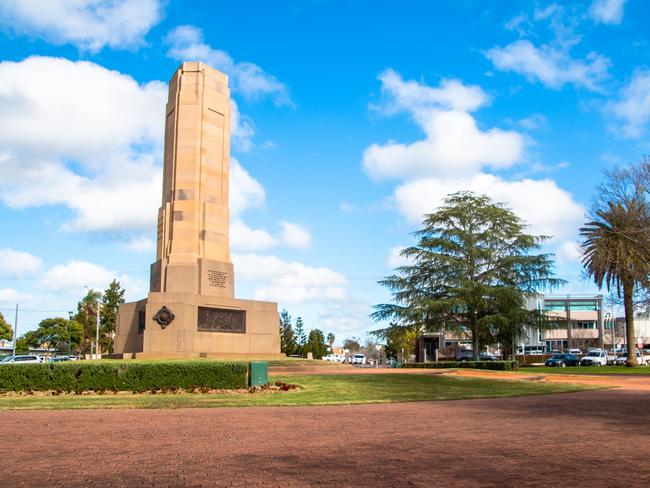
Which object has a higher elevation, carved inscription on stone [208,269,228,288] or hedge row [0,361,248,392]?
carved inscription on stone [208,269,228,288]

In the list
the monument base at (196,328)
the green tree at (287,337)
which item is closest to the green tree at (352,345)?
the green tree at (287,337)

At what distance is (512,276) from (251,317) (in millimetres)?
21102

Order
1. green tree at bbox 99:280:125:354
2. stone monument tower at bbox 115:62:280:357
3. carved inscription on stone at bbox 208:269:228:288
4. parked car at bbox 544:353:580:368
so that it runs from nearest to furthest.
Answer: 1. stone monument tower at bbox 115:62:280:357
2. carved inscription on stone at bbox 208:269:228:288
3. parked car at bbox 544:353:580:368
4. green tree at bbox 99:280:125:354

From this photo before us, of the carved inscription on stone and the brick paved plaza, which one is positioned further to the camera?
the carved inscription on stone

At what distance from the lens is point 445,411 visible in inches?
617

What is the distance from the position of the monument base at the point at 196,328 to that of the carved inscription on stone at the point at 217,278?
128 centimetres

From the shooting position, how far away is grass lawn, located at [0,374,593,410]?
17156 mm

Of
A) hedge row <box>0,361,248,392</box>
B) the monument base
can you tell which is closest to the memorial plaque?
the monument base

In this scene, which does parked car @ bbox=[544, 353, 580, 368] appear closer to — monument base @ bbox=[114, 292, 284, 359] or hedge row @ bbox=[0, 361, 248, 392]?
monument base @ bbox=[114, 292, 284, 359]

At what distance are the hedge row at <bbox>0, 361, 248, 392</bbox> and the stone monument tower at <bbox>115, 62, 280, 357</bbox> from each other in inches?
424

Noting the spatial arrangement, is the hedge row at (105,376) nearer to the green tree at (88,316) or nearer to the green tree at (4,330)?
the green tree at (88,316)

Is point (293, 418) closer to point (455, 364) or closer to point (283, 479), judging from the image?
point (283, 479)

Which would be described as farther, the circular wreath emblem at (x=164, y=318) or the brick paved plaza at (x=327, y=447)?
the circular wreath emblem at (x=164, y=318)

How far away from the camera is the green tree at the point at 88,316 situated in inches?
3349
